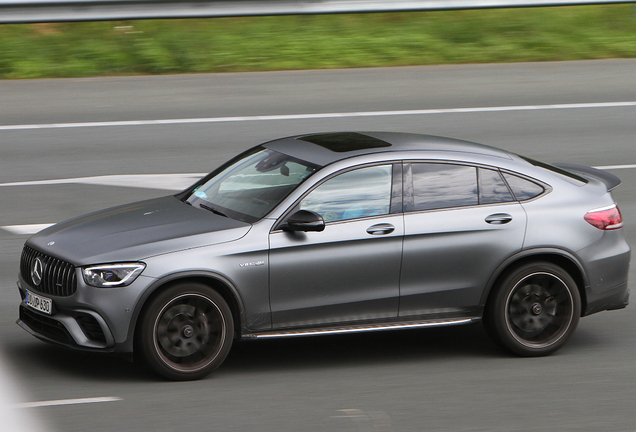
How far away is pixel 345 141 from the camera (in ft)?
25.0

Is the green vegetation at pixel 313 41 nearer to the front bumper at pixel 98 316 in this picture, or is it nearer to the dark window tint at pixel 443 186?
the dark window tint at pixel 443 186

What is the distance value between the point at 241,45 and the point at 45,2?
352cm

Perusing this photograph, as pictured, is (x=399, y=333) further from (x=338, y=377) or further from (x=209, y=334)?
(x=209, y=334)

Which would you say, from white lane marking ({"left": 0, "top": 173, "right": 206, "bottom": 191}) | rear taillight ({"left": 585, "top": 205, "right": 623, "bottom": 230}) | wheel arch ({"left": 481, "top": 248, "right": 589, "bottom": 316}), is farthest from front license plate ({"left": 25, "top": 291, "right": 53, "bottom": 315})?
white lane marking ({"left": 0, "top": 173, "right": 206, "bottom": 191})

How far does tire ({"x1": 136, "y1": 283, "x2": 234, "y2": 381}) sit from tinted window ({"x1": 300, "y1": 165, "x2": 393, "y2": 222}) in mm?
981

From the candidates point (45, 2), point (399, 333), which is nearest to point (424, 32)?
point (45, 2)

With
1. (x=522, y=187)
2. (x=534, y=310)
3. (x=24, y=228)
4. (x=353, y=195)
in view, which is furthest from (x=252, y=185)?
(x=24, y=228)

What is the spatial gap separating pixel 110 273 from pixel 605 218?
3.76 m

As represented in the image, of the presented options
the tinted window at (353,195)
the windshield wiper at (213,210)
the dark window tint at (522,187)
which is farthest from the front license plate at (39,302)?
the dark window tint at (522,187)

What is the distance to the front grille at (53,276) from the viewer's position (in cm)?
652

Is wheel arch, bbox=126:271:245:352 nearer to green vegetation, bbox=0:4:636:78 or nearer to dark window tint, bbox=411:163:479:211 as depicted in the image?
dark window tint, bbox=411:163:479:211

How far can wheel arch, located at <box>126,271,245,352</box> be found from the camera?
643cm

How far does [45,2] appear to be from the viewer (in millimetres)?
16500

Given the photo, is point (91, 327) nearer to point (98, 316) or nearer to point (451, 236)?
point (98, 316)
